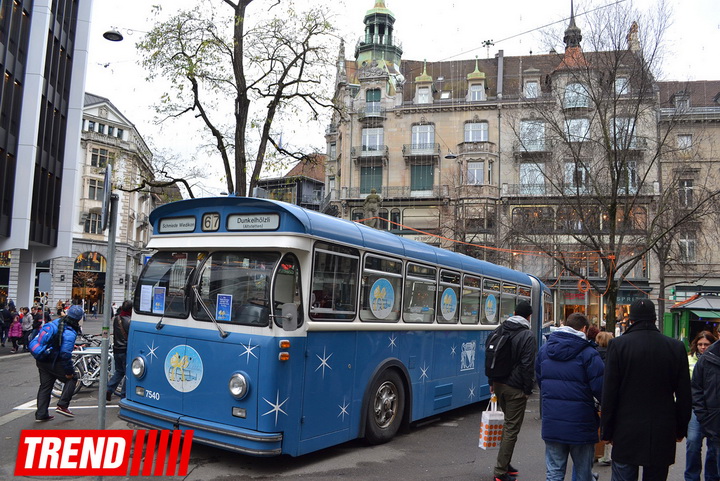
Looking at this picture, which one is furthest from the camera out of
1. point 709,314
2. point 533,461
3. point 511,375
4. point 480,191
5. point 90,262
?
point 90,262

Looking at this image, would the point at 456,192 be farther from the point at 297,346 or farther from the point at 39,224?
the point at 297,346

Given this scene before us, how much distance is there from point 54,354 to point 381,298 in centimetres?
472

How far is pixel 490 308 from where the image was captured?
1146 centimetres

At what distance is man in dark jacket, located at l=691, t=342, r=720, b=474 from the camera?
202 inches

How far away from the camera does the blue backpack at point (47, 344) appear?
850 centimetres

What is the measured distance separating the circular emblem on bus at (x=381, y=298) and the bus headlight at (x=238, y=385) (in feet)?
6.77

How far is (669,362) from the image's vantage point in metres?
4.59

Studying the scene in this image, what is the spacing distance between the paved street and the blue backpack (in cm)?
99

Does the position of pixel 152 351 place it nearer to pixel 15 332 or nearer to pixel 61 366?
pixel 61 366

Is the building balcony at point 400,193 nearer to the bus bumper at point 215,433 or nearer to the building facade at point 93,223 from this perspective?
the building facade at point 93,223

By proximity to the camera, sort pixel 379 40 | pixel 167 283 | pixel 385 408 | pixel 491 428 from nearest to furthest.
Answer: pixel 491 428, pixel 167 283, pixel 385 408, pixel 379 40

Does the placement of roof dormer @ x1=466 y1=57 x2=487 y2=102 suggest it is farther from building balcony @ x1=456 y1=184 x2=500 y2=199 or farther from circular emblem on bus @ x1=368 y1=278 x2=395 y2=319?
circular emblem on bus @ x1=368 y1=278 x2=395 y2=319

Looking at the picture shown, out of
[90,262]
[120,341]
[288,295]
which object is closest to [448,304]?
[288,295]

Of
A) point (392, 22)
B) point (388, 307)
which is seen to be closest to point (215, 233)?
point (388, 307)
